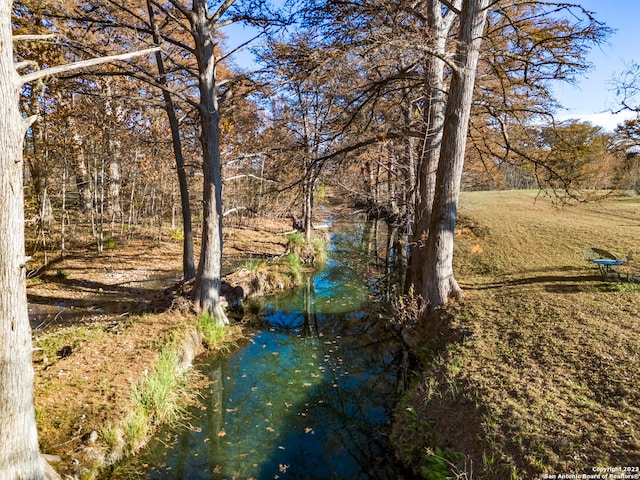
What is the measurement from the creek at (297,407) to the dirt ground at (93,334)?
819 mm

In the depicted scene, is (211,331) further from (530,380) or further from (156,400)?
(530,380)

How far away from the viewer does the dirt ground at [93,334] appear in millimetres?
4020

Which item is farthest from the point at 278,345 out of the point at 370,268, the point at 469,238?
the point at 469,238

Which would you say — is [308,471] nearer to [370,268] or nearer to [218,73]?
[370,268]

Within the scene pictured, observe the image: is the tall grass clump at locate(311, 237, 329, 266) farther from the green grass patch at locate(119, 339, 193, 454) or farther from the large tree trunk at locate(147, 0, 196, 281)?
the green grass patch at locate(119, 339, 193, 454)

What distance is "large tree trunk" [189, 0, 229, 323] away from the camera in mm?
7301

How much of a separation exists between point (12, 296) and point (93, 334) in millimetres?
3773

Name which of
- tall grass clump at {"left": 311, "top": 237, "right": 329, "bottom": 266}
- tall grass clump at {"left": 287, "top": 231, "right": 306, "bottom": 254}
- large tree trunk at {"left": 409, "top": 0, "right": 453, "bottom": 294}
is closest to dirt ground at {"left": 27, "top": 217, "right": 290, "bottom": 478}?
tall grass clump at {"left": 287, "top": 231, "right": 306, "bottom": 254}

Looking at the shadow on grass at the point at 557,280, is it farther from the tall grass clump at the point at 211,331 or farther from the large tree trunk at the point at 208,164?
the large tree trunk at the point at 208,164

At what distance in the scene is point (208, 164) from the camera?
7.57m

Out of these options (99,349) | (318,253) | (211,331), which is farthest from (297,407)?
(318,253)

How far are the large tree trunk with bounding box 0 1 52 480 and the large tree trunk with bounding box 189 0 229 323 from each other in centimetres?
462

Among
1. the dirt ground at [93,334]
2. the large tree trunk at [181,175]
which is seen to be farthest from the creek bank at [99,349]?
the large tree trunk at [181,175]

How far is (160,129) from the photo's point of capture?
1476 centimetres
